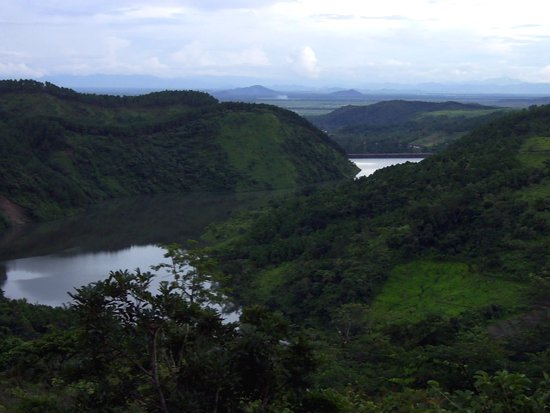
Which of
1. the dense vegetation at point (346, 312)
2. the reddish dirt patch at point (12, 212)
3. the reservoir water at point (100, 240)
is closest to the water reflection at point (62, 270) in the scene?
the reservoir water at point (100, 240)

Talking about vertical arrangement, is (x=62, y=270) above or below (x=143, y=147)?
below

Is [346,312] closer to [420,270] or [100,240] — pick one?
[420,270]

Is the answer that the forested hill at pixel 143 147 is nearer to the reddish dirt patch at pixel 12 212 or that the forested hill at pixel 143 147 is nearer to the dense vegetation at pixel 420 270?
the reddish dirt patch at pixel 12 212

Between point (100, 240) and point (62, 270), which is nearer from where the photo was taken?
point (62, 270)

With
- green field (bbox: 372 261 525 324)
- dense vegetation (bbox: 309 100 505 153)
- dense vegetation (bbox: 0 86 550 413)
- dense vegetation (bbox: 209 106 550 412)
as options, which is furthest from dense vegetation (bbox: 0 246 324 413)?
dense vegetation (bbox: 309 100 505 153)

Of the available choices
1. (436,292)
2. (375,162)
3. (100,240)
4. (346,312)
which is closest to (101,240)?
(100,240)

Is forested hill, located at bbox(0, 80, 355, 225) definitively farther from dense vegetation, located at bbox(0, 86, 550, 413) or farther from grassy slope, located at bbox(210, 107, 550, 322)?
grassy slope, located at bbox(210, 107, 550, 322)

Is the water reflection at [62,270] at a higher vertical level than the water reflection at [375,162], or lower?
lower
